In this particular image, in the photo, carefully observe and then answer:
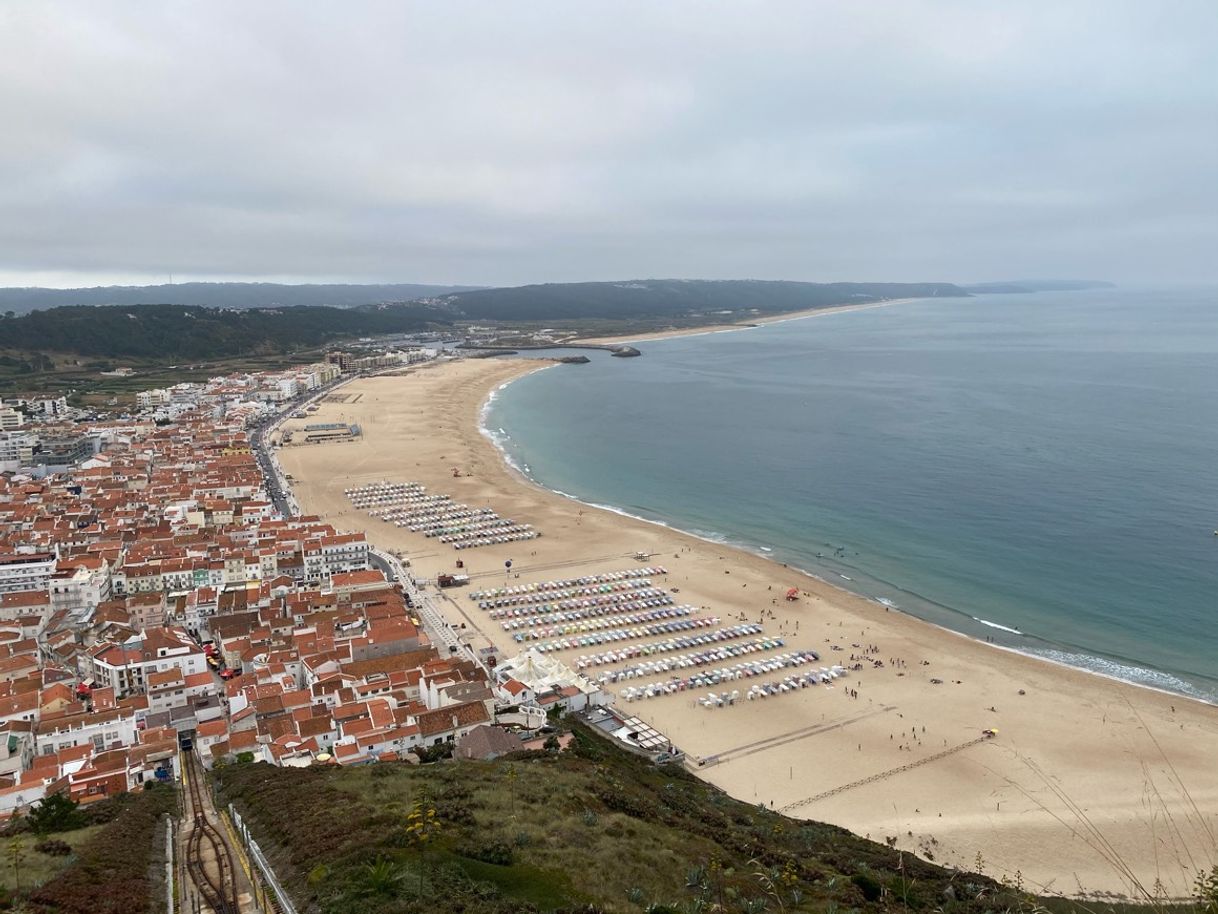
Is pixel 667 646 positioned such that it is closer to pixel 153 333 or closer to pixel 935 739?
pixel 935 739

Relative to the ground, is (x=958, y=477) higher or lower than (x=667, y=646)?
higher

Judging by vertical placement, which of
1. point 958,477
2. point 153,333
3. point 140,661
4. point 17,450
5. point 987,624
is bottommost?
point 987,624

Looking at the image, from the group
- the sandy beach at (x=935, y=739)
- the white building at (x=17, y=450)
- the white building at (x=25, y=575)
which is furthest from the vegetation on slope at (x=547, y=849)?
the white building at (x=17, y=450)

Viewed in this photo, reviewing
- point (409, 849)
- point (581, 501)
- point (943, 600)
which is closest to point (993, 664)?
point (943, 600)

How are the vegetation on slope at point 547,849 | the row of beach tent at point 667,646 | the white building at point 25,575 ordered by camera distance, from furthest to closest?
1. the white building at point 25,575
2. the row of beach tent at point 667,646
3. the vegetation on slope at point 547,849

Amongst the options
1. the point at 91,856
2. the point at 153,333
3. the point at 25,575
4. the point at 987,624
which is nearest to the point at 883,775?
the point at 987,624

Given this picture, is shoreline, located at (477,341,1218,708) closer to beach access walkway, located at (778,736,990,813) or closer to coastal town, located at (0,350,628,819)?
beach access walkway, located at (778,736,990,813)

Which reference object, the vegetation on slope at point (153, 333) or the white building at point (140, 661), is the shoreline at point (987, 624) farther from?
the vegetation on slope at point (153, 333)
